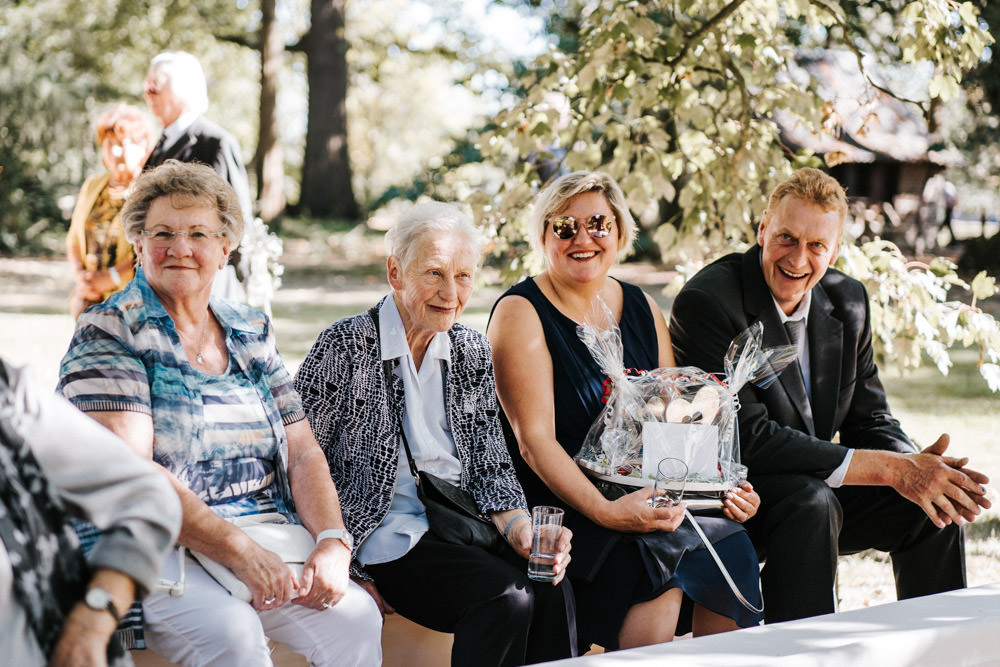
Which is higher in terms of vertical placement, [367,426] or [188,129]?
[188,129]

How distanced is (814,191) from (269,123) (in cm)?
1742

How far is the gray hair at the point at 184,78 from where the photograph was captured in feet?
16.8

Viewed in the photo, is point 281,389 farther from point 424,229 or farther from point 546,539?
point 546,539

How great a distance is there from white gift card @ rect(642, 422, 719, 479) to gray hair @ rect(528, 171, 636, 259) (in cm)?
85

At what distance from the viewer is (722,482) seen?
3002 mm

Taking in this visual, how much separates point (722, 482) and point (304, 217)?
18.0m

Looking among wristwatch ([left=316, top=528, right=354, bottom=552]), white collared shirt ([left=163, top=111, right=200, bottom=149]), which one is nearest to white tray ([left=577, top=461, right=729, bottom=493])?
wristwatch ([left=316, top=528, right=354, bottom=552])

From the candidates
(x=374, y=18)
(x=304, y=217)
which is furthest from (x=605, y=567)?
(x=374, y=18)

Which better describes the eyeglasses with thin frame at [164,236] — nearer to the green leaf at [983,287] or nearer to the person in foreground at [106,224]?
the person in foreground at [106,224]

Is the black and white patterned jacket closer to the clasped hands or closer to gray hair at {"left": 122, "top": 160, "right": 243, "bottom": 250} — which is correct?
the clasped hands

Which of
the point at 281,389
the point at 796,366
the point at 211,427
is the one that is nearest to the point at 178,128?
the point at 281,389

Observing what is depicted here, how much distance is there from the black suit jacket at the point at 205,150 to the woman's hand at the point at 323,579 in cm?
283

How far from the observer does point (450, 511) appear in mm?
2889

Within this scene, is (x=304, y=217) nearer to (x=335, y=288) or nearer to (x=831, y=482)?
(x=335, y=288)
